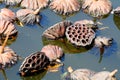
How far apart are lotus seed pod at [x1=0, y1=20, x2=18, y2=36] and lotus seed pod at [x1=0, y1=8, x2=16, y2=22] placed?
0.08 m

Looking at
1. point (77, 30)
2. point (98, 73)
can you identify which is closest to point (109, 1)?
point (77, 30)

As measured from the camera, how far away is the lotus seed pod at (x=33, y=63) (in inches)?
92.4

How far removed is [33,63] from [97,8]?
2.34 feet

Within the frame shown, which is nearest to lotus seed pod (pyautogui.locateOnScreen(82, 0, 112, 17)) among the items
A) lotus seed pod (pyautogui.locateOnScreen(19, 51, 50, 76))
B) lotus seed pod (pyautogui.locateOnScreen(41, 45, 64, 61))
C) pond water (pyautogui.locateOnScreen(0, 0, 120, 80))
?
pond water (pyautogui.locateOnScreen(0, 0, 120, 80))

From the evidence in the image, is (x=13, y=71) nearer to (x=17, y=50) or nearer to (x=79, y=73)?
(x=17, y=50)

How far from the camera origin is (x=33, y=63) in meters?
2.37

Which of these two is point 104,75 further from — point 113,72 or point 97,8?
point 97,8

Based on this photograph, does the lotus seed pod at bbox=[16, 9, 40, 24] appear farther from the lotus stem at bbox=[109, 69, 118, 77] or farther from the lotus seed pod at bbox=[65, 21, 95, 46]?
the lotus stem at bbox=[109, 69, 118, 77]

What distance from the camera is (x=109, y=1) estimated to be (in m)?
2.93

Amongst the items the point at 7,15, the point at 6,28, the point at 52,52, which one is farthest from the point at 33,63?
the point at 7,15

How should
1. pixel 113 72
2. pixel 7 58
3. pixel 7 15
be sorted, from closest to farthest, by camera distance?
pixel 113 72
pixel 7 58
pixel 7 15

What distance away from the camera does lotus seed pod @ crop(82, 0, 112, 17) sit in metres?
2.86

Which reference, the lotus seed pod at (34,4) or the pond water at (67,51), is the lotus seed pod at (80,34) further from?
the lotus seed pod at (34,4)

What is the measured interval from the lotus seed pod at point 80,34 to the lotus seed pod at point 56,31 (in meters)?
0.03
